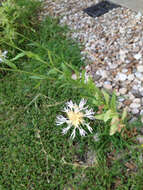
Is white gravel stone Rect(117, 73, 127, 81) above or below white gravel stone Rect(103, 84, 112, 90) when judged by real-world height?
above

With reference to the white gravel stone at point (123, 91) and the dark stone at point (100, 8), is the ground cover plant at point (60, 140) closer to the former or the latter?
the white gravel stone at point (123, 91)

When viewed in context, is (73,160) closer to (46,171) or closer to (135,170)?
(46,171)

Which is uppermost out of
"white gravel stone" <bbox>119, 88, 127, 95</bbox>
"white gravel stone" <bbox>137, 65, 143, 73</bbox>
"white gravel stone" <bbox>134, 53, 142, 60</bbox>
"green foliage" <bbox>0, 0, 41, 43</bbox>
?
"green foliage" <bbox>0, 0, 41, 43</bbox>

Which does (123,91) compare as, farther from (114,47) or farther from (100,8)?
(100,8)

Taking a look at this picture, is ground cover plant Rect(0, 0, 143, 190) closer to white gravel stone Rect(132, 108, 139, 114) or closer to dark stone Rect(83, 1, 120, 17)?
white gravel stone Rect(132, 108, 139, 114)

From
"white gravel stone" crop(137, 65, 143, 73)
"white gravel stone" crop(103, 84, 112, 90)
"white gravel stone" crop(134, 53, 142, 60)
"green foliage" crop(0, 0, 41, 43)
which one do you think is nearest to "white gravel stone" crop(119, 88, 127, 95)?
"white gravel stone" crop(103, 84, 112, 90)

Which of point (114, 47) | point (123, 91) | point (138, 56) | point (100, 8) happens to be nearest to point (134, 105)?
point (123, 91)

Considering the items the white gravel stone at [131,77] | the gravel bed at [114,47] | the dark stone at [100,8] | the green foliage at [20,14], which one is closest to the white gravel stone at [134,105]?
the gravel bed at [114,47]
